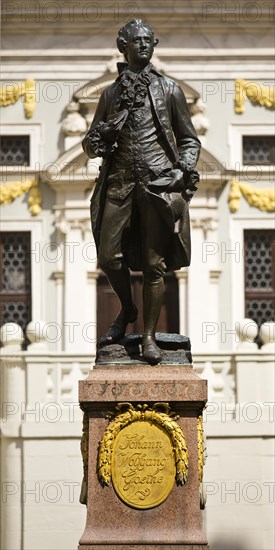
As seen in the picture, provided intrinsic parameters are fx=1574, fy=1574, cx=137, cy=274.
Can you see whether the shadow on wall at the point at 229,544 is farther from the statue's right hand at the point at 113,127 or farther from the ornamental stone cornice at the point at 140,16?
the statue's right hand at the point at 113,127

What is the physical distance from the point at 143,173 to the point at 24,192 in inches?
472

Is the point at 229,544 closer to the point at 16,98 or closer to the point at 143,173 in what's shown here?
the point at 16,98

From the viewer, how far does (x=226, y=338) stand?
22.4 metres

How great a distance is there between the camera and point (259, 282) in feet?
75.4

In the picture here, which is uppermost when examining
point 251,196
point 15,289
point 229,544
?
point 251,196


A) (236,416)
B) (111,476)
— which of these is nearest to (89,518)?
(111,476)

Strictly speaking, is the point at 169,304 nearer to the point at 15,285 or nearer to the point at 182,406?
the point at 15,285

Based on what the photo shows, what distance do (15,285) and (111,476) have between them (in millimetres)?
12415

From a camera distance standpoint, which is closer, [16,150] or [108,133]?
[108,133]

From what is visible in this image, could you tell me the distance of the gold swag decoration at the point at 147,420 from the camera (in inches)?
421

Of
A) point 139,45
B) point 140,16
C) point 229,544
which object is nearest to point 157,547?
point 139,45

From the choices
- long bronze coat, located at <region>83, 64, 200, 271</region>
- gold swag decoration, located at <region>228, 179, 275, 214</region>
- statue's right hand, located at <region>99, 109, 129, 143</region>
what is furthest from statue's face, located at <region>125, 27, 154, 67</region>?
gold swag decoration, located at <region>228, 179, 275, 214</region>

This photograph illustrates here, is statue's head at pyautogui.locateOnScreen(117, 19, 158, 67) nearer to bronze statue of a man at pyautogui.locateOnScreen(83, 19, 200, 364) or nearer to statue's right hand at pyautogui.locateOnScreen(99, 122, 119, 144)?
bronze statue of a man at pyautogui.locateOnScreen(83, 19, 200, 364)

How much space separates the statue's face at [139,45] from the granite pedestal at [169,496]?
7.26 ft
